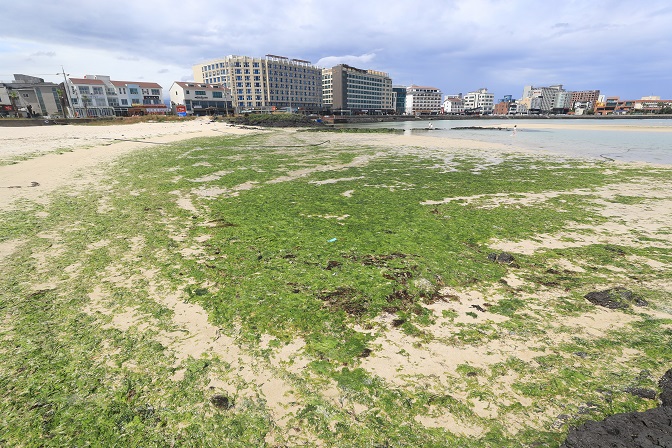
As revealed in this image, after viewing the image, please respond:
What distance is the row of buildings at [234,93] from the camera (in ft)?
263

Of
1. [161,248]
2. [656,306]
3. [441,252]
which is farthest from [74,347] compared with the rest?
[656,306]

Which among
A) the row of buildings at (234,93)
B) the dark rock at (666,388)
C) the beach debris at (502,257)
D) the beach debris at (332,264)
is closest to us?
the dark rock at (666,388)

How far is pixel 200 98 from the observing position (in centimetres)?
10894

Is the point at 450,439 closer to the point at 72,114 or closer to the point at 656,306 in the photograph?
the point at 656,306

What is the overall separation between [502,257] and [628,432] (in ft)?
12.3

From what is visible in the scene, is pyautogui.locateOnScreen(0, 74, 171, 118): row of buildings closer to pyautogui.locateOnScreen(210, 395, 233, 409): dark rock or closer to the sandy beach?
the sandy beach

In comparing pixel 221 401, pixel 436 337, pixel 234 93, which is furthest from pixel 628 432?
pixel 234 93

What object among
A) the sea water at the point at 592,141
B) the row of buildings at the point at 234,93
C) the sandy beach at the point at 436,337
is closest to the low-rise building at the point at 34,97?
the row of buildings at the point at 234,93

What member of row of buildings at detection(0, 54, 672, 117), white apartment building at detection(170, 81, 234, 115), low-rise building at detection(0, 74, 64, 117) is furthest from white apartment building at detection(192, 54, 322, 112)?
low-rise building at detection(0, 74, 64, 117)

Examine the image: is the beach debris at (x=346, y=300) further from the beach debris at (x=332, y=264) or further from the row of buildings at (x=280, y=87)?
the row of buildings at (x=280, y=87)

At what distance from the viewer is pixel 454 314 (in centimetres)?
451

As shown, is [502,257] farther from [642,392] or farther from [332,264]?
[332,264]

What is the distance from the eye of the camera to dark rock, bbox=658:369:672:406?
9.98 feet

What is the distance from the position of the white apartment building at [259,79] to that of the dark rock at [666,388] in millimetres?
130095
